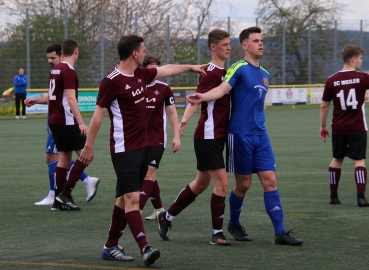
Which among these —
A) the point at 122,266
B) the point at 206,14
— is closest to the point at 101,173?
the point at 122,266

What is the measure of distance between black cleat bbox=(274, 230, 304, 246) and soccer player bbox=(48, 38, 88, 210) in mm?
3241

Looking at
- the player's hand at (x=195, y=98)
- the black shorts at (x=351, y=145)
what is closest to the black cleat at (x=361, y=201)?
the black shorts at (x=351, y=145)

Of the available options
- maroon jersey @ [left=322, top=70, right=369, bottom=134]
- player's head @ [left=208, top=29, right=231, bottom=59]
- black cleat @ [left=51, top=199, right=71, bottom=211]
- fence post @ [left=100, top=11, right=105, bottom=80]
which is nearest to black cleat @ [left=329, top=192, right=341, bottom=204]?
maroon jersey @ [left=322, top=70, right=369, bottom=134]

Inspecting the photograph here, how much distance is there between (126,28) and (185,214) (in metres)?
35.5

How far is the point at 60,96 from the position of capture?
973 cm

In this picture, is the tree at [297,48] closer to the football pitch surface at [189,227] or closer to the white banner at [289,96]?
the white banner at [289,96]

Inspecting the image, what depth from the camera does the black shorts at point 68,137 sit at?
9719mm

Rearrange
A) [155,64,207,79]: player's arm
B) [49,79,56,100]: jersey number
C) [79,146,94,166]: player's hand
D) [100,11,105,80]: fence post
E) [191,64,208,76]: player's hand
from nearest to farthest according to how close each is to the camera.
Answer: [79,146,94,166]: player's hand
[155,64,207,79]: player's arm
[191,64,208,76]: player's hand
[49,79,56,100]: jersey number
[100,11,105,80]: fence post

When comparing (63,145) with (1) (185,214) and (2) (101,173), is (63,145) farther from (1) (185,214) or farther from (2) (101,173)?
(2) (101,173)

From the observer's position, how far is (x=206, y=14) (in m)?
55.2

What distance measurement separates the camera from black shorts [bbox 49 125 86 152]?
972 centimetres

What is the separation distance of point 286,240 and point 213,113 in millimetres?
1406

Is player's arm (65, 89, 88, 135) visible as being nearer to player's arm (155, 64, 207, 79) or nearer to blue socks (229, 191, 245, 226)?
blue socks (229, 191, 245, 226)

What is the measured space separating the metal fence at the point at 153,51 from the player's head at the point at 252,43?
85.3 ft
